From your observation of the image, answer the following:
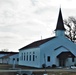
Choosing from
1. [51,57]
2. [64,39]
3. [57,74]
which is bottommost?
[57,74]

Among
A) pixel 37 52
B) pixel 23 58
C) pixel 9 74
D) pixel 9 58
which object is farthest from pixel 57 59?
pixel 9 58

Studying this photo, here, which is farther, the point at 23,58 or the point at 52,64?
the point at 23,58

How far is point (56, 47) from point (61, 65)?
158 inches

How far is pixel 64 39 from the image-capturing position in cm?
5378

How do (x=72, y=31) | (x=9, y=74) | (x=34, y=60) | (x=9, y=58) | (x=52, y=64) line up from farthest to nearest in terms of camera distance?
(x=9, y=58) < (x=72, y=31) < (x=34, y=60) < (x=52, y=64) < (x=9, y=74)

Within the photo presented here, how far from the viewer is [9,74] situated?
31.3 meters

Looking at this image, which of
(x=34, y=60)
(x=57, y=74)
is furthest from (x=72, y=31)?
(x=57, y=74)

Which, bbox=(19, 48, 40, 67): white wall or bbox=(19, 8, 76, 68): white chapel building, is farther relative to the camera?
bbox=(19, 48, 40, 67): white wall

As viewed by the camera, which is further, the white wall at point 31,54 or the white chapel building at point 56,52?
the white wall at point 31,54

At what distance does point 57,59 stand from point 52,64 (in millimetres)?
1602

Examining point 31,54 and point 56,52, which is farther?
point 31,54

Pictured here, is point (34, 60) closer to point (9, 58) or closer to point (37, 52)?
point (37, 52)

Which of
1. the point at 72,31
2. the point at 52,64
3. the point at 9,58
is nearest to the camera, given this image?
the point at 52,64

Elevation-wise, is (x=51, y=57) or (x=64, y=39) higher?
(x=64, y=39)
